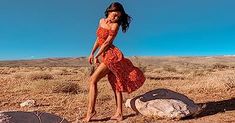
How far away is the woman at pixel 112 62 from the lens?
8.96m

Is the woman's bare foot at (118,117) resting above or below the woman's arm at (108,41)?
below

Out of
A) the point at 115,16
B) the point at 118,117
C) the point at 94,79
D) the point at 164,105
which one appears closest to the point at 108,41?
the point at 115,16

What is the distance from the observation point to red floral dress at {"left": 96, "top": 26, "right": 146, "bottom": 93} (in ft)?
29.7

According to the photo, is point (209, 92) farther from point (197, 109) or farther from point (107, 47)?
point (107, 47)

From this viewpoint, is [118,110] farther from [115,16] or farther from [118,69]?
[115,16]

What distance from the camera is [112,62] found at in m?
9.05

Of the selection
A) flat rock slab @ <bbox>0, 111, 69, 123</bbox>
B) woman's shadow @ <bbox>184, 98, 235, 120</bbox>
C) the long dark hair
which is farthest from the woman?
flat rock slab @ <bbox>0, 111, 69, 123</bbox>

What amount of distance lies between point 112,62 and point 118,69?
222 millimetres

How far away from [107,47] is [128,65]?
621 mm

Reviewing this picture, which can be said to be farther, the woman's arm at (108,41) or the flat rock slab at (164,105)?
the flat rock slab at (164,105)

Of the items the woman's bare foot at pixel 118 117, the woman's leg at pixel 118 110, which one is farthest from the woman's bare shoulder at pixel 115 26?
the woman's bare foot at pixel 118 117

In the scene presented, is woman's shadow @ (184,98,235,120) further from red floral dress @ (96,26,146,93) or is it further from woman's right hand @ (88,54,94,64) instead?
woman's right hand @ (88,54,94,64)

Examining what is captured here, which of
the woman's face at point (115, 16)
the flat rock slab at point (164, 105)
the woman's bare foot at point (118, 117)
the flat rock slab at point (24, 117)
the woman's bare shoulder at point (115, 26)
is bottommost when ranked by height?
the woman's bare foot at point (118, 117)

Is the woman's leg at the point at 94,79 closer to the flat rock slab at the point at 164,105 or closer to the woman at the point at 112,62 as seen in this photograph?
the woman at the point at 112,62
